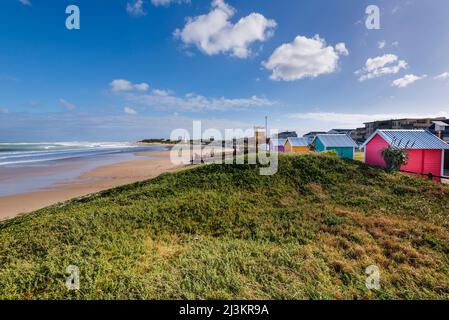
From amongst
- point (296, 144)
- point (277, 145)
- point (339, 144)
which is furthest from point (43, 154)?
point (339, 144)

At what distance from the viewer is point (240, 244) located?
5992 millimetres

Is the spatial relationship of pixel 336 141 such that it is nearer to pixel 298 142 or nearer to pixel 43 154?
pixel 298 142

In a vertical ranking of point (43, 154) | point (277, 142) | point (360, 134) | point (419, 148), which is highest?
point (360, 134)

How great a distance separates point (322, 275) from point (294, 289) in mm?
857

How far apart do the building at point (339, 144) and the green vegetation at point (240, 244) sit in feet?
40.8

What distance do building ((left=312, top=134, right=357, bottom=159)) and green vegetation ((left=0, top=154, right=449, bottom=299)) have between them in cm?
1242

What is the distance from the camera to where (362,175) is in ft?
42.1

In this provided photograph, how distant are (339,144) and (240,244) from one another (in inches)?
866

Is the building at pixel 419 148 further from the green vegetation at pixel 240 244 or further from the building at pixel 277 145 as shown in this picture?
the building at pixel 277 145

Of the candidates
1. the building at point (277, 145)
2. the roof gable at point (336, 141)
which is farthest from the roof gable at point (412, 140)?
the building at point (277, 145)

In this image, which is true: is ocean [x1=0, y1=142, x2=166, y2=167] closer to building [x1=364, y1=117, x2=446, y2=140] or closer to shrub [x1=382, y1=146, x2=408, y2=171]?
shrub [x1=382, y1=146, x2=408, y2=171]

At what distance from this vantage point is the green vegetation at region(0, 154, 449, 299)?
4.14m

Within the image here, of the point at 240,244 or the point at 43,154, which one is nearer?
the point at 240,244
